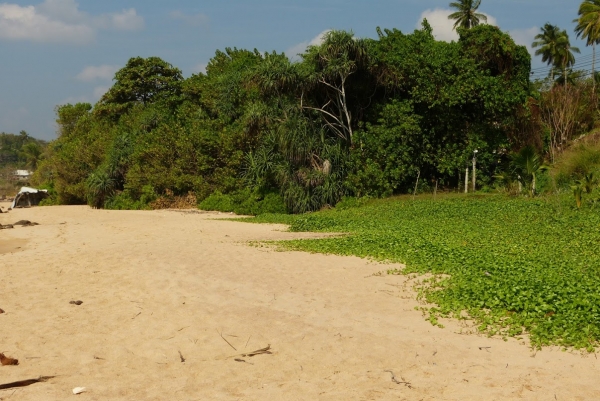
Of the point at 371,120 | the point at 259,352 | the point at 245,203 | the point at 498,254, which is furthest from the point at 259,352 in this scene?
the point at 371,120

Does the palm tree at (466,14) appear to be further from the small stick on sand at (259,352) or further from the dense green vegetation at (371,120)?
the small stick on sand at (259,352)

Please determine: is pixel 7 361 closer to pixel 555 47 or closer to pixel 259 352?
pixel 259 352

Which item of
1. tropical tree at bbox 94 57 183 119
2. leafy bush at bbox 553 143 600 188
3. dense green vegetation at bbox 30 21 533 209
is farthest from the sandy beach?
tropical tree at bbox 94 57 183 119

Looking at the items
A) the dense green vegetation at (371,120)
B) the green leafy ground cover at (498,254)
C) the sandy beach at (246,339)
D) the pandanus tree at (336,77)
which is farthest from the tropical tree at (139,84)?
the sandy beach at (246,339)

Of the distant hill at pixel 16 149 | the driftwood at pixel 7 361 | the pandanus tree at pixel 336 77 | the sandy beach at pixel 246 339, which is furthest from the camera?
the distant hill at pixel 16 149

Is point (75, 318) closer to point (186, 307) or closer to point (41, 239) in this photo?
point (186, 307)

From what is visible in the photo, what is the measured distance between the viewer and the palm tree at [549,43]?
54.3 meters

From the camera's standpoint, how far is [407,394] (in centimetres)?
534

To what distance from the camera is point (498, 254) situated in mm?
10367

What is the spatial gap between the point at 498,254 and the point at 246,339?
5.23 m

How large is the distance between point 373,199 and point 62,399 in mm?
17825

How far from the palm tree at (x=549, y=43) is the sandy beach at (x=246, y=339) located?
50.6m

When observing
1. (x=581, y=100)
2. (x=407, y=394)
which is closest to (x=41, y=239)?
(x=407, y=394)

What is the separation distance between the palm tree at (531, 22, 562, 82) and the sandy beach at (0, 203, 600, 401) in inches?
1994
